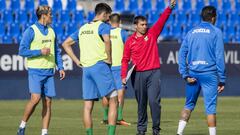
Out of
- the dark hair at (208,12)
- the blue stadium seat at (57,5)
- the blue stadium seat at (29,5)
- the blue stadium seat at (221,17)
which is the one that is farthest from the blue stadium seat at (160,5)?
the dark hair at (208,12)

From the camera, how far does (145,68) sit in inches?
585

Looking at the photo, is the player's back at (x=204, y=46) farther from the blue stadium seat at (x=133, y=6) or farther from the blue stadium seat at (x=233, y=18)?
the blue stadium seat at (x=233, y=18)

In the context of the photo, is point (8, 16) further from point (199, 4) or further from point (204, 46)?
point (204, 46)

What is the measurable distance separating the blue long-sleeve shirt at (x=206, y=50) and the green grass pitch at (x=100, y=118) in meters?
→ 2.52

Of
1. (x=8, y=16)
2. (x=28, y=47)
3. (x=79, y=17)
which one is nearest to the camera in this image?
(x=28, y=47)

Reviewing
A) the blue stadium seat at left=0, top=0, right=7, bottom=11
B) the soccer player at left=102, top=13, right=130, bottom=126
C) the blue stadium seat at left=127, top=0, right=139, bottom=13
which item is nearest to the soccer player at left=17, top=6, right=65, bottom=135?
the soccer player at left=102, top=13, right=130, bottom=126

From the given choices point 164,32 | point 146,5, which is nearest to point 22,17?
Result: point 146,5

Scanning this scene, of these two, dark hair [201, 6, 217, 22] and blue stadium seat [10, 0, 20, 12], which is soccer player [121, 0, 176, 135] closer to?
dark hair [201, 6, 217, 22]

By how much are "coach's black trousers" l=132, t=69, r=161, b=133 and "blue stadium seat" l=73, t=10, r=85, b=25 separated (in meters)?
14.7

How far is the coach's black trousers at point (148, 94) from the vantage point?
1477cm

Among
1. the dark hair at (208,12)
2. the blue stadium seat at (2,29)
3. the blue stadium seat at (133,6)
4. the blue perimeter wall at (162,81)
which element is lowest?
the blue perimeter wall at (162,81)

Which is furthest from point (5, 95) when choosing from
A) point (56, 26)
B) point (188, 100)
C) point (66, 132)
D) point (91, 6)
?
point (188, 100)

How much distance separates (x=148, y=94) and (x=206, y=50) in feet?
6.57

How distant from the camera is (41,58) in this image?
563 inches
